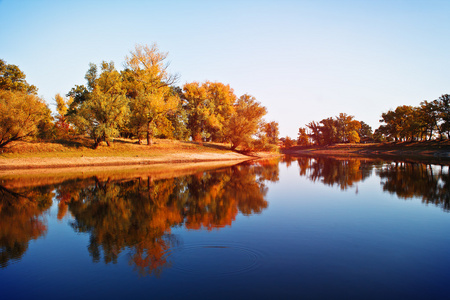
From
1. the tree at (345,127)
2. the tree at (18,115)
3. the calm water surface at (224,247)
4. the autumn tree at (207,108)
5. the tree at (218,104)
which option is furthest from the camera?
the tree at (345,127)

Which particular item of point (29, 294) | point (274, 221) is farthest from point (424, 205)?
point (29, 294)

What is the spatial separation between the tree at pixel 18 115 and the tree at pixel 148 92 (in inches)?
498

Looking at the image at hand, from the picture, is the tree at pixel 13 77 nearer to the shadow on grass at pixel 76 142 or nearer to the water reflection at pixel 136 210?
the shadow on grass at pixel 76 142

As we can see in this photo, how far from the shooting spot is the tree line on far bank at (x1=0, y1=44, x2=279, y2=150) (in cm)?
3409

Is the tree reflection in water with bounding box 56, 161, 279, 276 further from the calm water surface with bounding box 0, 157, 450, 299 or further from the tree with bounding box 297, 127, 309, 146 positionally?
the tree with bounding box 297, 127, 309, 146

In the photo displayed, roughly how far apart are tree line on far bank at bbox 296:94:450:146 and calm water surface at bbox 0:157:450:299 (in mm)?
69855

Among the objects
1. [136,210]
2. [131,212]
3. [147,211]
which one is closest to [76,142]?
[136,210]

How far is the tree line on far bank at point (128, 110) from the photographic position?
3409 cm

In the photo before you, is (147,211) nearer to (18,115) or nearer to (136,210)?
(136,210)

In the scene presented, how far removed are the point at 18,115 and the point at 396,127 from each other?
89058 mm

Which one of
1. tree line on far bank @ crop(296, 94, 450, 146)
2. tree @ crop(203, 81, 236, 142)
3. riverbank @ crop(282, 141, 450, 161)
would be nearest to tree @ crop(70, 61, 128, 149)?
tree @ crop(203, 81, 236, 142)

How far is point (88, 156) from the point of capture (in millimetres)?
36375

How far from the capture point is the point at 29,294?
19.4ft

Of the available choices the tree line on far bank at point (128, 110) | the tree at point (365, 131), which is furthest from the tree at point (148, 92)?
A: the tree at point (365, 131)
